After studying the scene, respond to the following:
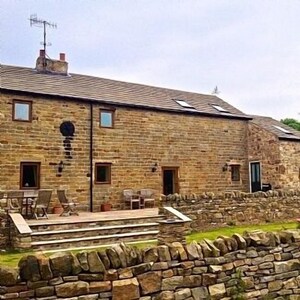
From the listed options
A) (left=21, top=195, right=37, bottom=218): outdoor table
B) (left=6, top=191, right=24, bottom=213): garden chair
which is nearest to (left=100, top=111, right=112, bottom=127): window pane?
(left=21, top=195, right=37, bottom=218): outdoor table

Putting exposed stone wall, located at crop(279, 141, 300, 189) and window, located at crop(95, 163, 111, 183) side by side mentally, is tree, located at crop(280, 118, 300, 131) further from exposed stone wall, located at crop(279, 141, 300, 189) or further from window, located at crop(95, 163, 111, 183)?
window, located at crop(95, 163, 111, 183)

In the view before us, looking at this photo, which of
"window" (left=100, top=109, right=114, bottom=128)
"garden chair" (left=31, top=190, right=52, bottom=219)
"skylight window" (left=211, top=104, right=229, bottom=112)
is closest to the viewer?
"garden chair" (left=31, top=190, right=52, bottom=219)

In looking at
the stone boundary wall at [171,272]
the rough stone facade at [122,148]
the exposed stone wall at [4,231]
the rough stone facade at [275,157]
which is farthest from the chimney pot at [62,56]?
the stone boundary wall at [171,272]

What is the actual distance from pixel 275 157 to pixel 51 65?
13307mm

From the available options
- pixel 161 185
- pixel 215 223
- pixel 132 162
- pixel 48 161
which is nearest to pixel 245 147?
pixel 161 185

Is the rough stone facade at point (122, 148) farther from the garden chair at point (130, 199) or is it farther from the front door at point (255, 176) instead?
the front door at point (255, 176)

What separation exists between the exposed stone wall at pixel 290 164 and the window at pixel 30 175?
519 inches

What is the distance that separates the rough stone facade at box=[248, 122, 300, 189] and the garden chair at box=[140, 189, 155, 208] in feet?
24.3

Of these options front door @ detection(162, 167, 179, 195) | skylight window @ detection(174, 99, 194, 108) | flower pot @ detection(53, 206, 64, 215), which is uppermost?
skylight window @ detection(174, 99, 194, 108)

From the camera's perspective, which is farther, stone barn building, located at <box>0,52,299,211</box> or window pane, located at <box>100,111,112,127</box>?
window pane, located at <box>100,111,112,127</box>

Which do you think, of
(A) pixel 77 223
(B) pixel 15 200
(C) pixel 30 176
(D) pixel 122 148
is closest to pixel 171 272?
(A) pixel 77 223

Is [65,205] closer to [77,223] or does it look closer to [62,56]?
[77,223]

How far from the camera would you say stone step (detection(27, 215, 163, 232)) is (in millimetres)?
11532

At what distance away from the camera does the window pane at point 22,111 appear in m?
15.9
